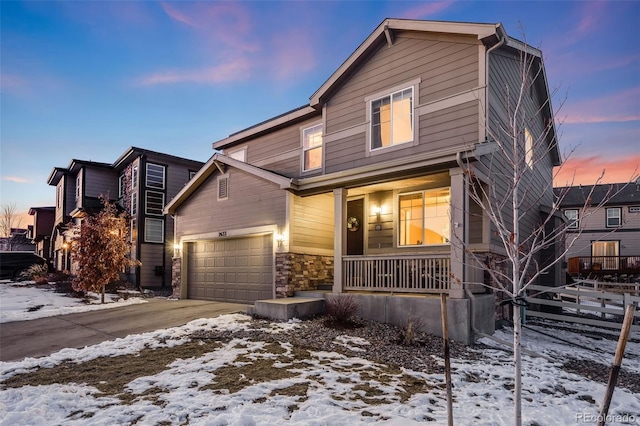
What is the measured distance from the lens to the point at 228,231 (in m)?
12.8

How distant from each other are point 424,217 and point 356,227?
2.40 metres

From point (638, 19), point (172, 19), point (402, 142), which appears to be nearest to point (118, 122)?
point (172, 19)

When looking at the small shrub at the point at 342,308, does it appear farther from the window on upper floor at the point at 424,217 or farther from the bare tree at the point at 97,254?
the bare tree at the point at 97,254

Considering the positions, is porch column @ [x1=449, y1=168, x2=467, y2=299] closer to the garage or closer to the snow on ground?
the garage

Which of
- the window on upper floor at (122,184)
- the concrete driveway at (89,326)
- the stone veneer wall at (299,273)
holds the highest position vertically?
the window on upper floor at (122,184)

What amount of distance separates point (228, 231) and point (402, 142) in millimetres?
6680

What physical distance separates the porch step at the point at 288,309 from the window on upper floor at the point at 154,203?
1271 cm

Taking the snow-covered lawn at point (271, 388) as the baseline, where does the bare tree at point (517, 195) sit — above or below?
above

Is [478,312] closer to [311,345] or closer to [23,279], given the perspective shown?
[311,345]

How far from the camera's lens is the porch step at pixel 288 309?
29.1 ft

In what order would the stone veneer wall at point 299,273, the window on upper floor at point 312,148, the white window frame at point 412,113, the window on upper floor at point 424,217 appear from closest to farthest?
the white window frame at point 412,113 → the window on upper floor at point 424,217 → the stone veneer wall at point 299,273 → the window on upper floor at point 312,148

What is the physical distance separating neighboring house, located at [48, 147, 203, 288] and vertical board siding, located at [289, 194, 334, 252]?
11.3m

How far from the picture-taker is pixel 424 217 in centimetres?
1039

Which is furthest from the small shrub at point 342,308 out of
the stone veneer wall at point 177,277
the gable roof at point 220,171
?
the stone veneer wall at point 177,277
